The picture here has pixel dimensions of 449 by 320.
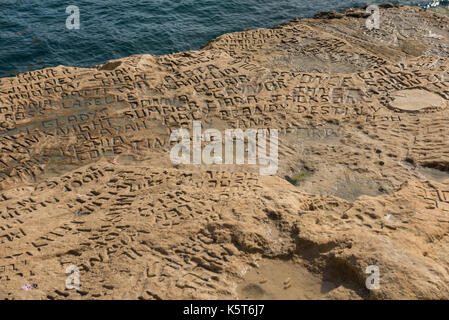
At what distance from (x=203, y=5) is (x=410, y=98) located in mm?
10465

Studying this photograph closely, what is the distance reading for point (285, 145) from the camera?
308 inches

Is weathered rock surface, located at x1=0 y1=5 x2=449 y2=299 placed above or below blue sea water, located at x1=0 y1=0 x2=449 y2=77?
below

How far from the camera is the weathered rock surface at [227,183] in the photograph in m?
5.37

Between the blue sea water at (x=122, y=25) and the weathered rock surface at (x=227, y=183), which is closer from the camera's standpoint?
the weathered rock surface at (x=227, y=183)

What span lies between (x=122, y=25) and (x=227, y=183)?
34.9 feet

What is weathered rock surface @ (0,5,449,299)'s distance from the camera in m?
5.37

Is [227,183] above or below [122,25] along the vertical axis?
below

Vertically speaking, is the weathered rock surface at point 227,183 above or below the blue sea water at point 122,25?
below

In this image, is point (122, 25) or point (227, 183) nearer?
point (227, 183)

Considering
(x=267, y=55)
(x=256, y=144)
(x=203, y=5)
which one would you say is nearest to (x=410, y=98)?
(x=256, y=144)

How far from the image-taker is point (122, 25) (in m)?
15.5

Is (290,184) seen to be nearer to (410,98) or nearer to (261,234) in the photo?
(261,234)

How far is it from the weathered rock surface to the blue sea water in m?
4.68

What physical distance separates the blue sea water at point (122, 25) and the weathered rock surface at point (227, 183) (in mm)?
4675
